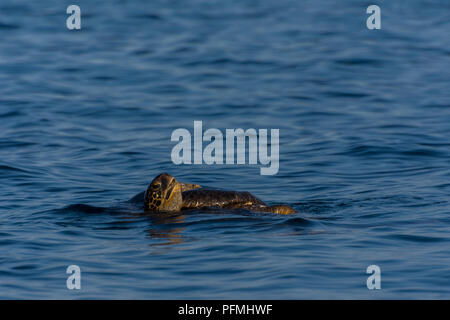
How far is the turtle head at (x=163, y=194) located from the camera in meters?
11.0

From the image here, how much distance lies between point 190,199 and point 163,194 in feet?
1.79

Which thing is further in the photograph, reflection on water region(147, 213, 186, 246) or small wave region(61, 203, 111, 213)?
small wave region(61, 203, 111, 213)

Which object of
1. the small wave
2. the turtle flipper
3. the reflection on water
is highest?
the small wave

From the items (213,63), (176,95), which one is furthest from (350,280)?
(213,63)

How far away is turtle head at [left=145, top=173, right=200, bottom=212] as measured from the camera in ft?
36.2

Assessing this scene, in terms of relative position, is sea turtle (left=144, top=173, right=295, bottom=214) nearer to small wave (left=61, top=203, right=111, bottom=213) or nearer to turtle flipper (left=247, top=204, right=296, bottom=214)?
turtle flipper (left=247, top=204, right=296, bottom=214)

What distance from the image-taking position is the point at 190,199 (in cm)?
1146

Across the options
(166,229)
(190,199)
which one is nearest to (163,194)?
(190,199)

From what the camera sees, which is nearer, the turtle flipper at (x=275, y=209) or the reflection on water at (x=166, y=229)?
the reflection on water at (x=166, y=229)

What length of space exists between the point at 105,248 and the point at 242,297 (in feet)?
7.89

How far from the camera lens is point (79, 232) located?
34.6 feet

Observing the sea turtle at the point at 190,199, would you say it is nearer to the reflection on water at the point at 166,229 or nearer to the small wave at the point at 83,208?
the reflection on water at the point at 166,229

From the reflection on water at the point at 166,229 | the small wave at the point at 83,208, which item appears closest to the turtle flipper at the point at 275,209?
the reflection on water at the point at 166,229

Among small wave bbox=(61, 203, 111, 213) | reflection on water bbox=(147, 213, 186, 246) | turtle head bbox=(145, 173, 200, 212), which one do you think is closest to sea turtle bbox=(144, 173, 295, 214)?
turtle head bbox=(145, 173, 200, 212)
